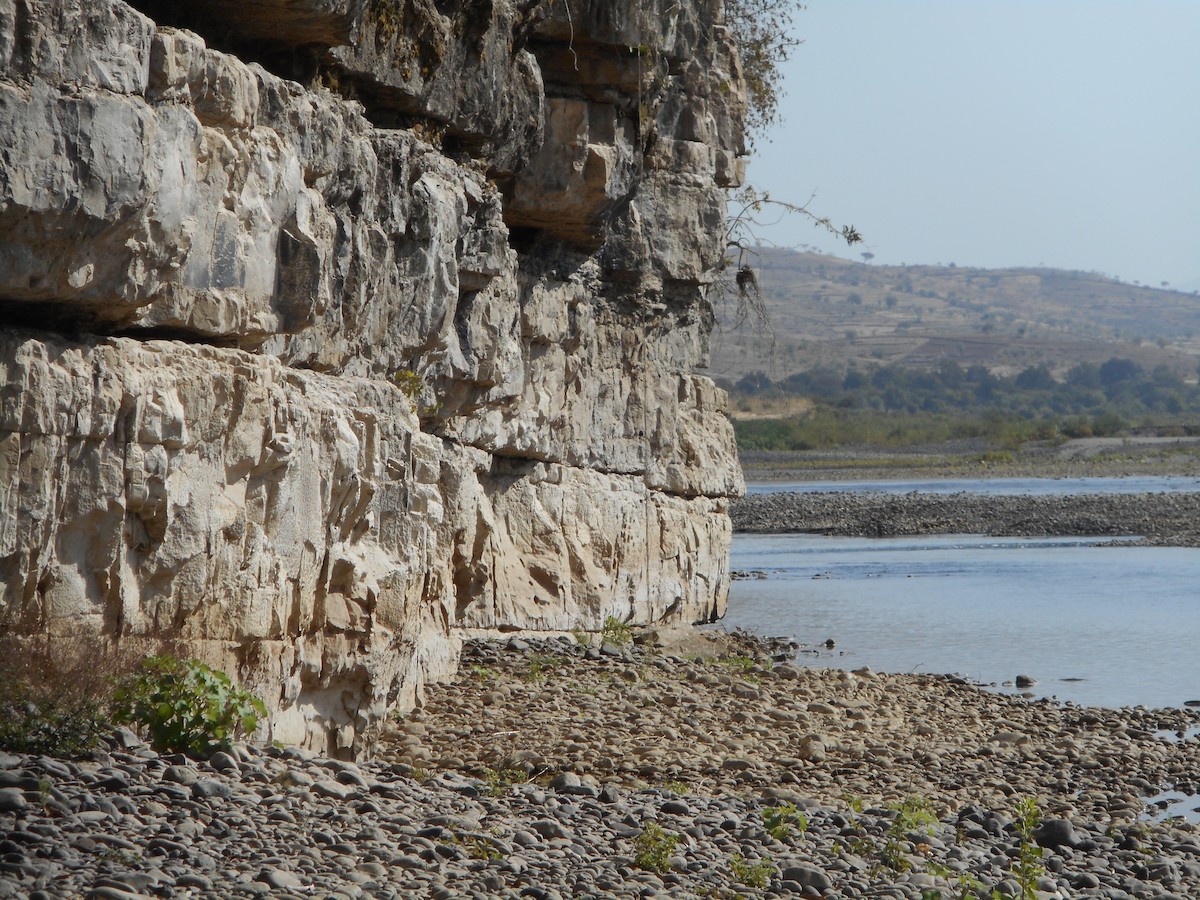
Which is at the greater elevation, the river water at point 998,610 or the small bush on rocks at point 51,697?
the small bush on rocks at point 51,697

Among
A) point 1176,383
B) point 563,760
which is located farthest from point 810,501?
point 1176,383

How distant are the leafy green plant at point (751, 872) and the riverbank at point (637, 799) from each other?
1 cm

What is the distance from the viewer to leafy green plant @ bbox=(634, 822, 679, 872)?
7598 mm

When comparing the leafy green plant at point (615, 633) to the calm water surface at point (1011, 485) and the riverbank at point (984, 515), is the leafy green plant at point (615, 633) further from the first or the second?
A: the calm water surface at point (1011, 485)

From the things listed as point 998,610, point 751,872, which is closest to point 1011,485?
point 998,610

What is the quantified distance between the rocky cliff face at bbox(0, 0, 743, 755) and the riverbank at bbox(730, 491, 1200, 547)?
2609 cm

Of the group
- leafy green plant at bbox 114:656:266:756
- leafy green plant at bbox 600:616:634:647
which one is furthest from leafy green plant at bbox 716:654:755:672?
leafy green plant at bbox 114:656:266:756

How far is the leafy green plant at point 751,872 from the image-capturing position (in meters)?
7.61

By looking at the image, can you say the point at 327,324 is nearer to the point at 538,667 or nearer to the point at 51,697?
the point at 51,697

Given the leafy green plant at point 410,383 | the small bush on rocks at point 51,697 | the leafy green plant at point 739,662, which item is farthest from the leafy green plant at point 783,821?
the leafy green plant at point 739,662

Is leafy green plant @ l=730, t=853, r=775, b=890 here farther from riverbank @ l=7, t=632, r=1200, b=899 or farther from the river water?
the river water

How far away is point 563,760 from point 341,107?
16.8 feet

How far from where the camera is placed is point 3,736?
7141 millimetres

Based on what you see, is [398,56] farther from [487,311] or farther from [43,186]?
[43,186]
